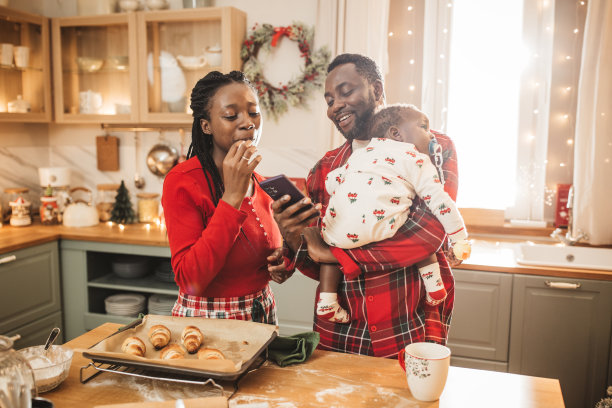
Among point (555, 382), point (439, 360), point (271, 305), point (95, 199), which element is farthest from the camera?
point (95, 199)

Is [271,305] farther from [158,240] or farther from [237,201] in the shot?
[158,240]

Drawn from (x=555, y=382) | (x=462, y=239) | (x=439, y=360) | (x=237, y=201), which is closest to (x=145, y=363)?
(x=237, y=201)

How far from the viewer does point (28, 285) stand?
8.69 ft

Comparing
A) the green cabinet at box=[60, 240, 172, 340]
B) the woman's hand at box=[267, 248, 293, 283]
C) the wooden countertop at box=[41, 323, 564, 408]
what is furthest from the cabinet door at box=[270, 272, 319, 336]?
the wooden countertop at box=[41, 323, 564, 408]

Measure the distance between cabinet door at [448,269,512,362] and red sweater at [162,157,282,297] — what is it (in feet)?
3.97

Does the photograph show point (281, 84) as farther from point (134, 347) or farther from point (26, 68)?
point (134, 347)

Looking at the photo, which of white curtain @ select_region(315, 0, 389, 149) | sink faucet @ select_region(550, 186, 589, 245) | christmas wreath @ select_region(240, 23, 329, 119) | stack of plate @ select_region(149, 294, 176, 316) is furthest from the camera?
christmas wreath @ select_region(240, 23, 329, 119)

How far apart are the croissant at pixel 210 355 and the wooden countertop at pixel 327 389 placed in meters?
0.06

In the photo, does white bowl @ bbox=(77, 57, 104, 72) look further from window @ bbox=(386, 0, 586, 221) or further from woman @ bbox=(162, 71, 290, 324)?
woman @ bbox=(162, 71, 290, 324)

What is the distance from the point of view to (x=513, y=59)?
111 inches

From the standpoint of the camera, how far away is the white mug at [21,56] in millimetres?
3027

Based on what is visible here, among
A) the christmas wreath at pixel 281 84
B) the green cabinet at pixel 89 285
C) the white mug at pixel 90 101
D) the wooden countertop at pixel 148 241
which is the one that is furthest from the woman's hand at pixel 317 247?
the white mug at pixel 90 101

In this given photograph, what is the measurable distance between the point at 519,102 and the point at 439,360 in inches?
90.3

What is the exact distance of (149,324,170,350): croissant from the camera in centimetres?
116
